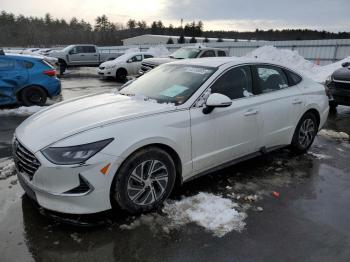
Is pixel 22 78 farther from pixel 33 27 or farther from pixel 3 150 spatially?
pixel 33 27

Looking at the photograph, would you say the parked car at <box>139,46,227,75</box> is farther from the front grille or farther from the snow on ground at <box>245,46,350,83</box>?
the front grille

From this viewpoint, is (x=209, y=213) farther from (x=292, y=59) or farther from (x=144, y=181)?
(x=292, y=59)

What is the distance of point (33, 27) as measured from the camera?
93.4 meters

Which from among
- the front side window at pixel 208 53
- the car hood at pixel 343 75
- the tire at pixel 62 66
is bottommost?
the tire at pixel 62 66

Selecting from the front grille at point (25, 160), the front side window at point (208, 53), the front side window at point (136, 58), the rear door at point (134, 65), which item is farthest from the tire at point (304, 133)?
the front side window at point (136, 58)

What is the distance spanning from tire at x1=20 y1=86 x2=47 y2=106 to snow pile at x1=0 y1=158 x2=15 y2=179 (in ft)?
14.6

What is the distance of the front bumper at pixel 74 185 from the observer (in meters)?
3.02

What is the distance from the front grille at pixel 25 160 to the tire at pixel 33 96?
6178 millimetres

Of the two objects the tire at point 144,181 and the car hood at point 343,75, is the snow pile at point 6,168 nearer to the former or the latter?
the tire at point 144,181

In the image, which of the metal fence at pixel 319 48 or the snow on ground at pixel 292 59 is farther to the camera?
the metal fence at pixel 319 48

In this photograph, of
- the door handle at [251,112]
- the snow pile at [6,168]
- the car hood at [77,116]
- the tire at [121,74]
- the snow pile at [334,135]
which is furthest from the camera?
the tire at [121,74]

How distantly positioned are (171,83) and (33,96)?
6342 millimetres

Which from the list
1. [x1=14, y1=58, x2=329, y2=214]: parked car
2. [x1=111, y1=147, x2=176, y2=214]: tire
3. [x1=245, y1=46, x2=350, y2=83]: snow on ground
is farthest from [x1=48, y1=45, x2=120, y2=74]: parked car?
[x1=111, y1=147, x2=176, y2=214]: tire

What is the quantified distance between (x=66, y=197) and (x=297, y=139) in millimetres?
3927
